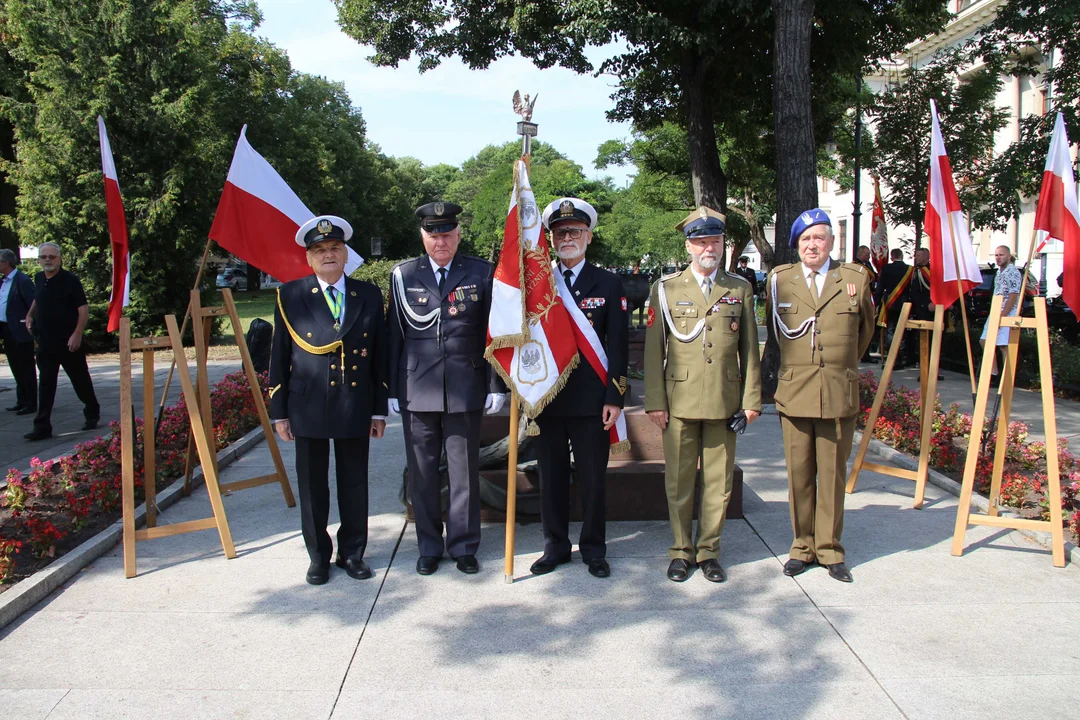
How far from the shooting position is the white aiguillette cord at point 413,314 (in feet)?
14.9

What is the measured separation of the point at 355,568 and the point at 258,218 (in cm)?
256

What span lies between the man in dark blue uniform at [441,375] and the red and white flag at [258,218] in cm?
109

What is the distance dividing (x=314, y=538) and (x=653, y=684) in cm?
211

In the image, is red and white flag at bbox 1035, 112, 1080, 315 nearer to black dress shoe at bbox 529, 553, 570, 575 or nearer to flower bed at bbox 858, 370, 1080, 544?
flower bed at bbox 858, 370, 1080, 544

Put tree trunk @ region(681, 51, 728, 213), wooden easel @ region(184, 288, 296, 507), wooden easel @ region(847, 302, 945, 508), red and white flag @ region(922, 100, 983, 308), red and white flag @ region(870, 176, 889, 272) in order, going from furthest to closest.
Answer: red and white flag @ region(870, 176, 889, 272), tree trunk @ region(681, 51, 728, 213), wooden easel @ region(847, 302, 945, 508), red and white flag @ region(922, 100, 983, 308), wooden easel @ region(184, 288, 296, 507)

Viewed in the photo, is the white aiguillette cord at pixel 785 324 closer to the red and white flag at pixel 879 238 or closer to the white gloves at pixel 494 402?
the white gloves at pixel 494 402

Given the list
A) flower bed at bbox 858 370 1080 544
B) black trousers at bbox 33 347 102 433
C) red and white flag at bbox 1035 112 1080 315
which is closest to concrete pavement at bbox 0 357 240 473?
black trousers at bbox 33 347 102 433

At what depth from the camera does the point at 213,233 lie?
548cm

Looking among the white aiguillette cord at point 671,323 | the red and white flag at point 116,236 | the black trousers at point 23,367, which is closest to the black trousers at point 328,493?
the red and white flag at point 116,236

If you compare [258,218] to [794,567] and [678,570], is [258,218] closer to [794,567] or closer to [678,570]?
[678,570]

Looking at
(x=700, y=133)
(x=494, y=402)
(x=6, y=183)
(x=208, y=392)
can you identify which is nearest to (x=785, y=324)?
(x=494, y=402)

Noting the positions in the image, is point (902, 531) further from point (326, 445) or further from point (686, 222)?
point (326, 445)

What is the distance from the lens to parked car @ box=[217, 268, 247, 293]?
5075 cm

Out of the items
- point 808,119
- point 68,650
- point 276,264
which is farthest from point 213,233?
point 808,119
